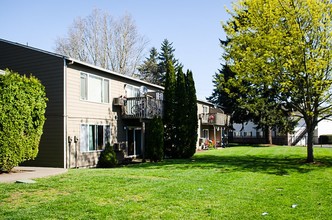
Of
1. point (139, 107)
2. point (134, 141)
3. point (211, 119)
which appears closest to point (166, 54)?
point (211, 119)

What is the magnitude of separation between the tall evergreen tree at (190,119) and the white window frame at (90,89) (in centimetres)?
556

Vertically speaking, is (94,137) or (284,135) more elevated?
(94,137)

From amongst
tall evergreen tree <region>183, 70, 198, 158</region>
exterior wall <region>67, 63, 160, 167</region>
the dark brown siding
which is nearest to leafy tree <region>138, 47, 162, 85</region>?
tall evergreen tree <region>183, 70, 198, 158</region>

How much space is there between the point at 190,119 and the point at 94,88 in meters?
6.83

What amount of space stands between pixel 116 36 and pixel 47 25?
53.5 feet

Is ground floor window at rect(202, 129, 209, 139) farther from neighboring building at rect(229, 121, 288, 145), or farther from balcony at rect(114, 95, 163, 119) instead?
balcony at rect(114, 95, 163, 119)

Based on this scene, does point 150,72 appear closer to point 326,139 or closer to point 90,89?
Result: point 326,139

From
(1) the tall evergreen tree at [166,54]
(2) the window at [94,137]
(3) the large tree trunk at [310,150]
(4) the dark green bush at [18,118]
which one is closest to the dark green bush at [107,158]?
(2) the window at [94,137]

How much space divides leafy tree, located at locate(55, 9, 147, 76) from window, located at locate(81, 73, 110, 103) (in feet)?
63.1

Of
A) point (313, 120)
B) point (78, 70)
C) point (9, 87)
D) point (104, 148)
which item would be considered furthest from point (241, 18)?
point (9, 87)

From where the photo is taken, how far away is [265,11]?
15906mm

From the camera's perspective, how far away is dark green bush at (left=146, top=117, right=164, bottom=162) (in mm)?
18656

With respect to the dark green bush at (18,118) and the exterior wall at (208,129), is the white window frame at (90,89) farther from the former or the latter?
the exterior wall at (208,129)

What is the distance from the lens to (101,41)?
37.4m
